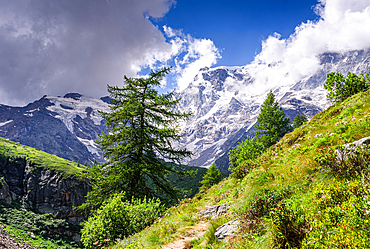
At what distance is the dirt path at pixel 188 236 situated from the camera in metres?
5.31

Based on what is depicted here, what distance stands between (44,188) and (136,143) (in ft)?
373

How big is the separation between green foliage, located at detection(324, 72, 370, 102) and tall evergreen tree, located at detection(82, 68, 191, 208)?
16.1 m

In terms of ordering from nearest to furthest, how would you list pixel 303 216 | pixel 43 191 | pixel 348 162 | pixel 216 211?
pixel 303 216 → pixel 348 162 → pixel 216 211 → pixel 43 191

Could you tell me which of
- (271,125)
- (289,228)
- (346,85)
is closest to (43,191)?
(271,125)

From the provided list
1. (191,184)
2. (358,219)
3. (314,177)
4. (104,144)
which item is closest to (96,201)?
(104,144)

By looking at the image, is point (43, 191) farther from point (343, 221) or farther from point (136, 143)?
point (343, 221)

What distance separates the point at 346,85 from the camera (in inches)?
680

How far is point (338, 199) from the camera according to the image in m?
3.49

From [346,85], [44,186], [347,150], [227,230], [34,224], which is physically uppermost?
[346,85]

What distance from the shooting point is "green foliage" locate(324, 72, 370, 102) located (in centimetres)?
1602

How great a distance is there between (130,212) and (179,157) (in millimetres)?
6905

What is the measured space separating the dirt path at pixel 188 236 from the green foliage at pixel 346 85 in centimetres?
1830

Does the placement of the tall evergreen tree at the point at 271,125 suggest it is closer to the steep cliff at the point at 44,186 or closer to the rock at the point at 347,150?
the rock at the point at 347,150

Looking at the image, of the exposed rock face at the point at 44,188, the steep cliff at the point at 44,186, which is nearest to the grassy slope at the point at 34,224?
the steep cliff at the point at 44,186
